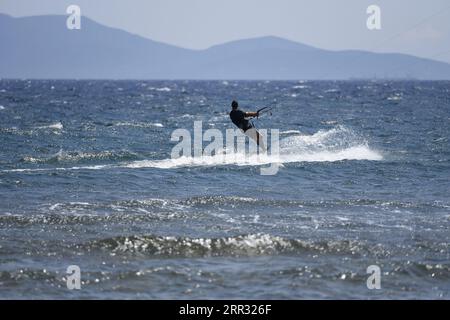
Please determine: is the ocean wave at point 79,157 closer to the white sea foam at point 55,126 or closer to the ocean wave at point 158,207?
the ocean wave at point 158,207

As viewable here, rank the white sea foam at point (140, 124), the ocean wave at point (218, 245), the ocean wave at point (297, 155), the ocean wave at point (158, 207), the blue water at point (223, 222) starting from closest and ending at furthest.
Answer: the blue water at point (223, 222) < the ocean wave at point (218, 245) < the ocean wave at point (158, 207) < the ocean wave at point (297, 155) < the white sea foam at point (140, 124)

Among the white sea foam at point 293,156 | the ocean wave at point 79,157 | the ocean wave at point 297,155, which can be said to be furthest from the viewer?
the ocean wave at point 79,157

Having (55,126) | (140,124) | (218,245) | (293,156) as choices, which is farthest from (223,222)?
(140,124)

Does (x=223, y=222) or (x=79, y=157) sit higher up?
(x=79, y=157)

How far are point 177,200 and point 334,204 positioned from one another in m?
4.27

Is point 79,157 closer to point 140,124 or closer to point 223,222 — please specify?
point 223,222

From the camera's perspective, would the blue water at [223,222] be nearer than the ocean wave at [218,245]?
Yes

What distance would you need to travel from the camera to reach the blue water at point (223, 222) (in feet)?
41.6

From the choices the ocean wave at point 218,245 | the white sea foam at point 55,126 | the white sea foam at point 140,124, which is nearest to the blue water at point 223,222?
the ocean wave at point 218,245

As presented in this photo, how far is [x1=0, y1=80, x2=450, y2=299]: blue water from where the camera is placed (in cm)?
1268

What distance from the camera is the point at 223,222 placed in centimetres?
1705

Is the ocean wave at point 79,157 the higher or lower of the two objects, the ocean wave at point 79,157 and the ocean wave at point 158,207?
the higher

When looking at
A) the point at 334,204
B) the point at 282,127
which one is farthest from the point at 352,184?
the point at 282,127

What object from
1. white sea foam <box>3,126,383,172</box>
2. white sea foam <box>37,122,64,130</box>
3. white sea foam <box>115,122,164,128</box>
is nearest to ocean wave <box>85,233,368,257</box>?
white sea foam <box>3,126,383,172</box>
